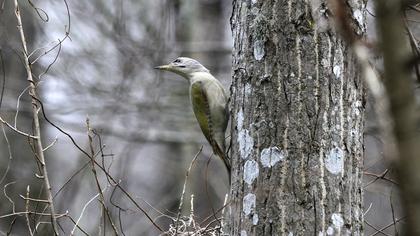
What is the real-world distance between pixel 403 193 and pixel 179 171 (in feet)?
30.6

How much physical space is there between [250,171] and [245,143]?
147mm

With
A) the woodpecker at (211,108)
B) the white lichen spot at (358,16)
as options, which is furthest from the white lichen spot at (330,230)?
the woodpecker at (211,108)

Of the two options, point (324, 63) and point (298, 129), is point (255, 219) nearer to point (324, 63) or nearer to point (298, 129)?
point (298, 129)

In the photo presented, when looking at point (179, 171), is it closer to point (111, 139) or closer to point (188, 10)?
point (111, 139)

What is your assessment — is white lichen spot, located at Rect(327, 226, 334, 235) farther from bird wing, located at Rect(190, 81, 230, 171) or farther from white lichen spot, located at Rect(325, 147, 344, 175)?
bird wing, located at Rect(190, 81, 230, 171)

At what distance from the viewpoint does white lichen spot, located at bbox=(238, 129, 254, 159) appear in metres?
3.23

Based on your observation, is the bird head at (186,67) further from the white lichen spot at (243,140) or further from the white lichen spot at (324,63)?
the white lichen spot at (324,63)

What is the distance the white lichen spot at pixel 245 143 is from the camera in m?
3.23

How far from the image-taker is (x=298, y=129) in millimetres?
3078

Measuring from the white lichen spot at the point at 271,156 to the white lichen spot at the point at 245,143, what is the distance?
3.8 inches

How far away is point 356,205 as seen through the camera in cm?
310

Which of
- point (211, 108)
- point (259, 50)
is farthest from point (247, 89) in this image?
point (211, 108)

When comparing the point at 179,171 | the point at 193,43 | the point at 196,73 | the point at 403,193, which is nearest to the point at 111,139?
the point at 179,171

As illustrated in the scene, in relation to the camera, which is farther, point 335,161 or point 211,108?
point 211,108
